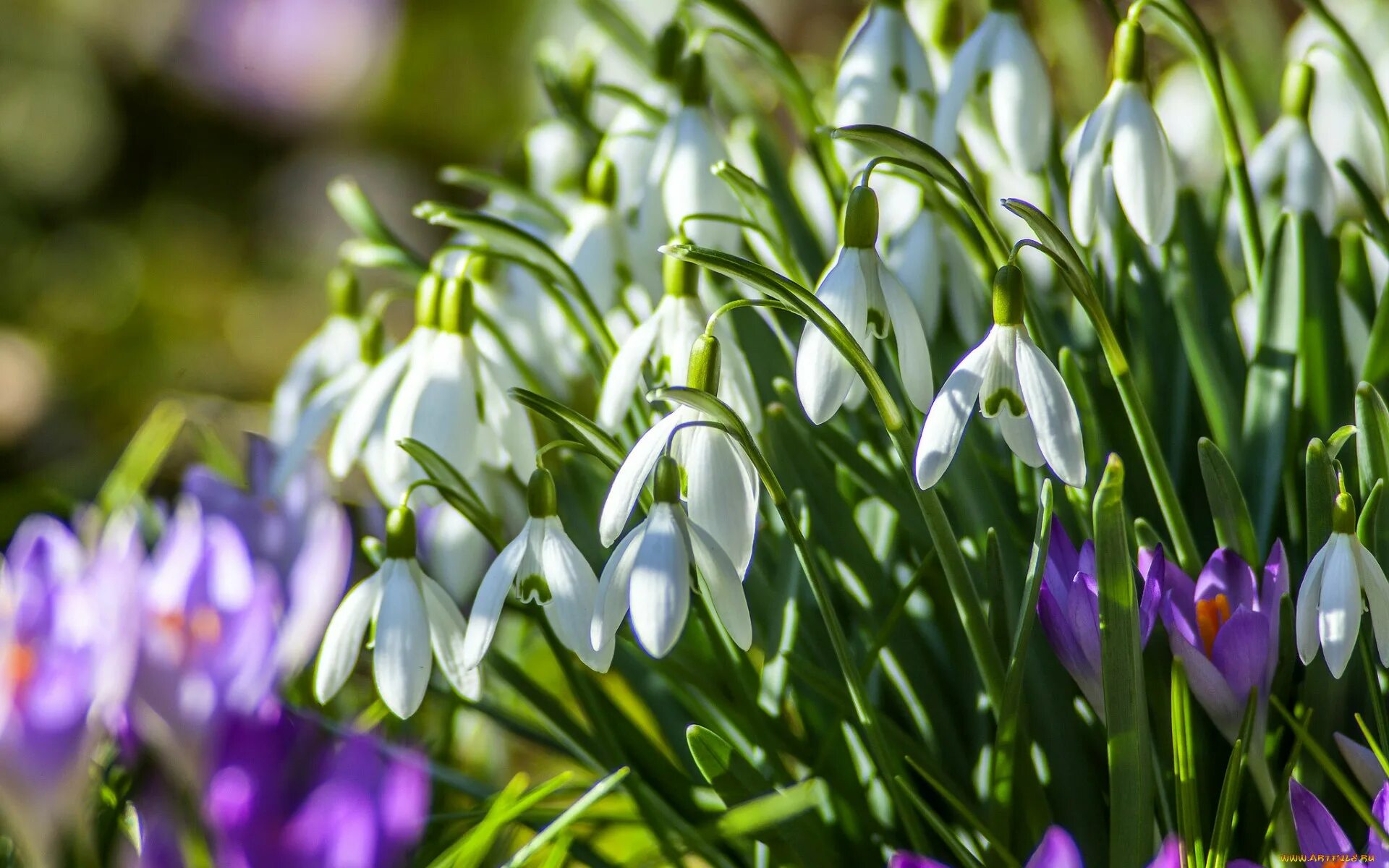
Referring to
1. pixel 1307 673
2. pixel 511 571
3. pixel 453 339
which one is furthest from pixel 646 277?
pixel 1307 673

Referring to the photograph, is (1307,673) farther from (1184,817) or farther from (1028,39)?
(1028,39)

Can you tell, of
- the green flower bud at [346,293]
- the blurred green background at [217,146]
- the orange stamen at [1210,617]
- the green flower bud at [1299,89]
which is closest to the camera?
the orange stamen at [1210,617]

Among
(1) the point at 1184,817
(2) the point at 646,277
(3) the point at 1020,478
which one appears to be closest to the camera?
(1) the point at 1184,817

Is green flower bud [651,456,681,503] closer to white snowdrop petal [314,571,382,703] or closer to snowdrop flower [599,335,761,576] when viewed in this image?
snowdrop flower [599,335,761,576]

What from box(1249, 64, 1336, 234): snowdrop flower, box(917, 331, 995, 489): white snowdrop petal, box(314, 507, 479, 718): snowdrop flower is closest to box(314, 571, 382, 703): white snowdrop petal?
box(314, 507, 479, 718): snowdrop flower

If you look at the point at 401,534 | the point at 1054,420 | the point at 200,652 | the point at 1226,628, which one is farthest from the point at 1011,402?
the point at 200,652

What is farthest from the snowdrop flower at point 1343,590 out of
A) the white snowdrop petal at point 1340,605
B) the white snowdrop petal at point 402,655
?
the white snowdrop petal at point 402,655

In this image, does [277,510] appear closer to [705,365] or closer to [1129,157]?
[705,365]

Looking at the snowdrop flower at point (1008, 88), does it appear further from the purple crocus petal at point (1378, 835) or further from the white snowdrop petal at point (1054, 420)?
the purple crocus petal at point (1378, 835)
